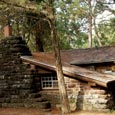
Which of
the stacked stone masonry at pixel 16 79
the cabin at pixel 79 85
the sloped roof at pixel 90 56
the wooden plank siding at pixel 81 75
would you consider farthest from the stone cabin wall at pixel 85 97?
the sloped roof at pixel 90 56

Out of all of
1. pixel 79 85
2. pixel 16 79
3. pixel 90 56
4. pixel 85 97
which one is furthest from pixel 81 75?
pixel 90 56

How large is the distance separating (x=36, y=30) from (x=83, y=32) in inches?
499

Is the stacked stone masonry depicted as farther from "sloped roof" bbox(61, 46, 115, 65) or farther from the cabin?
"sloped roof" bbox(61, 46, 115, 65)

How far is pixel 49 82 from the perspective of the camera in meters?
20.4

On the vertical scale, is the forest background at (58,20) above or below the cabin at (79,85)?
above

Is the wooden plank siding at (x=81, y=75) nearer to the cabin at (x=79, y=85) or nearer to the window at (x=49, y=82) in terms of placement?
the cabin at (x=79, y=85)

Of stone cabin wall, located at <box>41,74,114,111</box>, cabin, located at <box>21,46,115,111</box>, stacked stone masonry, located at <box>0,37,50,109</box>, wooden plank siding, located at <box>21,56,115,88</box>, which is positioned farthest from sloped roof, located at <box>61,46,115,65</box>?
stone cabin wall, located at <box>41,74,114,111</box>

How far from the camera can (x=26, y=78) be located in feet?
66.4

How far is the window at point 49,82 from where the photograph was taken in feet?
66.4

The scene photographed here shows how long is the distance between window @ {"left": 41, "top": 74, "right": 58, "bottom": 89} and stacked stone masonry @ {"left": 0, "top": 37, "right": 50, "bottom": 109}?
0.72m

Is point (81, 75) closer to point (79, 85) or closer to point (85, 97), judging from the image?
point (79, 85)

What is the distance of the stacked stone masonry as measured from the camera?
19691mm

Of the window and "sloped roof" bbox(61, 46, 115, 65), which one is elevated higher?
"sloped roof" bbox(61, 46, 115, 65)

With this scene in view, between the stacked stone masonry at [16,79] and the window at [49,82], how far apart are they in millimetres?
719
